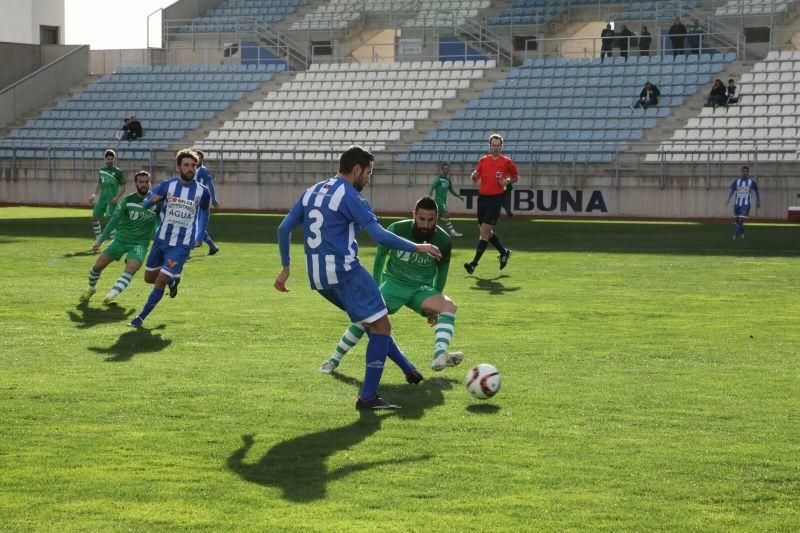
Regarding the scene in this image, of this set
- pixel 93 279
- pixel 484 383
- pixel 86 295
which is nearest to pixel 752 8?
pixel 93 279

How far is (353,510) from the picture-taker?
19.5 ft

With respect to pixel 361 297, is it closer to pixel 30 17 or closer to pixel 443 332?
pixel 443 332

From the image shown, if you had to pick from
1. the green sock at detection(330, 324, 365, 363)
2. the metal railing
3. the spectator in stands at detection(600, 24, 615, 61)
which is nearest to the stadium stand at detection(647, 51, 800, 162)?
the metal railing

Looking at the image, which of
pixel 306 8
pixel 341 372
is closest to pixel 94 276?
pixel 341 372

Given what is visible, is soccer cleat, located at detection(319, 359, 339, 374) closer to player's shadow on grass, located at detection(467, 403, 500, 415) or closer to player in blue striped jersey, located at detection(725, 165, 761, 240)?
player's shadow on grass, located at detection(467, 403, 500, 415)

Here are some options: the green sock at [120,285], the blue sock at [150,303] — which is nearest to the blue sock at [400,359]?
the blue sock at [150,303]

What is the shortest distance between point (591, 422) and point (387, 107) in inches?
1324

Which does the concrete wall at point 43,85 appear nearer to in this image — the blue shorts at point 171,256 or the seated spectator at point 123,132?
the seated spectator at point 123,132

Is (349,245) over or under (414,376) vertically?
over

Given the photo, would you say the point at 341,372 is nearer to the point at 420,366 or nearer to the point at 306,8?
the point at 420,366

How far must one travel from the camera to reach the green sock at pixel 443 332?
31.9 ft

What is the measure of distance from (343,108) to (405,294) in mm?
31958

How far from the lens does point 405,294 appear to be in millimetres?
10031

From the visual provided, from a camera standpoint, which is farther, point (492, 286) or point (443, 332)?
point (492, 286)
